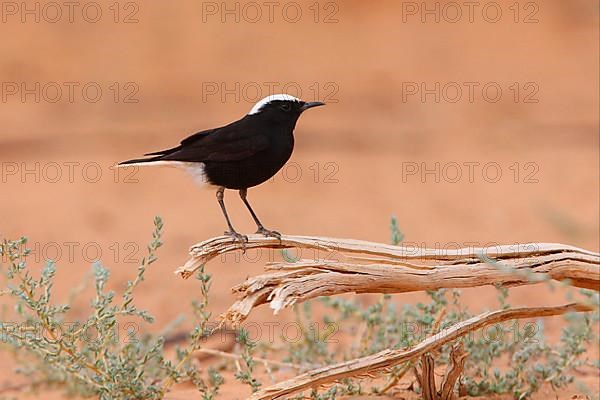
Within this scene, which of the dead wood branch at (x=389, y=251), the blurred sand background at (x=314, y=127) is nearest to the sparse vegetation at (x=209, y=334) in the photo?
the dead wood branch at (x=389, y=251)

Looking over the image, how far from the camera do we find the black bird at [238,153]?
16.6ft

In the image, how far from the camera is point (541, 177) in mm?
11031

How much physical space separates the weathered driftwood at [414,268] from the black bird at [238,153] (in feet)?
2.36

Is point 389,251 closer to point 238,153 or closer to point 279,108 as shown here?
point 238,153

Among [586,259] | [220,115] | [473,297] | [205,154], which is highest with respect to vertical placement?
[220,115]

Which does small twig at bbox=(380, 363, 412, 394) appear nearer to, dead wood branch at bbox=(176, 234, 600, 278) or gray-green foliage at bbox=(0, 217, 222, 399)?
dead wood branch at bbox=(176, 234, 600, 278)

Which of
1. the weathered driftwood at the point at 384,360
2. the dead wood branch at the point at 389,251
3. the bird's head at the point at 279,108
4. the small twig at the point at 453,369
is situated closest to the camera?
the weathered driftwood at the point at 384,360

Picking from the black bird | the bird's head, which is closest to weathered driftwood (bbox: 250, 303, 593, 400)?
the black bird

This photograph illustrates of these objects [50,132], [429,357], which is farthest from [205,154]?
[50,132]

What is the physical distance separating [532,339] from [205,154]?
2.00 metres

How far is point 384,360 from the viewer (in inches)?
170

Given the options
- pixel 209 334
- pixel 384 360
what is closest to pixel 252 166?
pixel 209 334

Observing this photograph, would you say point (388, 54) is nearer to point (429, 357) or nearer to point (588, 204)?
point (588, 204)

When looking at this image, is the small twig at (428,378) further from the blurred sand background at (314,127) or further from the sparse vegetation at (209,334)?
the blurred sand background at (314,127)
